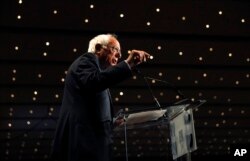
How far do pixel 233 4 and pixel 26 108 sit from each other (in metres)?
7.20

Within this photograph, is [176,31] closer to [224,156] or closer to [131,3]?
[131,3]

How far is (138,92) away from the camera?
1309 centimetres

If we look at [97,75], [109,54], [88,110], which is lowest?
[88,110]

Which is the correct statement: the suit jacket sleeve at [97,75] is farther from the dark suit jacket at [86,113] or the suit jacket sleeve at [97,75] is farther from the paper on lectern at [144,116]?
the paper on lectern at [144,116]

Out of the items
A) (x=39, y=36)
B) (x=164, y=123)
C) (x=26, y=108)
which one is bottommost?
(x=164, y=123)

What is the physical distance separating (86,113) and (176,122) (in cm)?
84

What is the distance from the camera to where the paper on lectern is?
2.78m

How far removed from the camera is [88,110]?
7.51ft

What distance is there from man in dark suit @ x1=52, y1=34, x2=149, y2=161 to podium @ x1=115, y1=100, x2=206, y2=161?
1.60 feet

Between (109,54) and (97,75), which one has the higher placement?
(109,54)

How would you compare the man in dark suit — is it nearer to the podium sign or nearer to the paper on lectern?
the paper on lectern

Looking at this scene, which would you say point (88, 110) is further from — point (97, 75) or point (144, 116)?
point (144, 116)

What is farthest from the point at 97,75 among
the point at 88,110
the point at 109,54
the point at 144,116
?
the point at 144,116

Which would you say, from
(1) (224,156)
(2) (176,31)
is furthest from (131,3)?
(1) (224,156)
